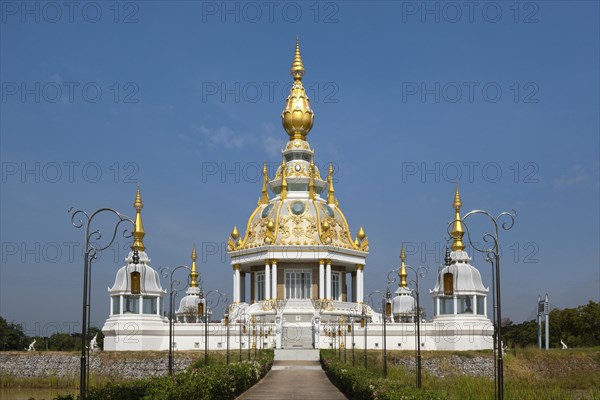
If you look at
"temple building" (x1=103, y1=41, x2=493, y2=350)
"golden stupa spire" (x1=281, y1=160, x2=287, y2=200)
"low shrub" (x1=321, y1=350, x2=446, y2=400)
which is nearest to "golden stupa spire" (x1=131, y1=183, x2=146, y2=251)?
"temple building" (x1=103, y1=41, x2=493, y2=350)

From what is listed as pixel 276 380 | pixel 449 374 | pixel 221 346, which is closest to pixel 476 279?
pixel 449 374

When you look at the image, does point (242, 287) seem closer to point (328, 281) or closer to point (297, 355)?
point (328, 281)

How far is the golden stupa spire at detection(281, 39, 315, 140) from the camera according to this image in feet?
279

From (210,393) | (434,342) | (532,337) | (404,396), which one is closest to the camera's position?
(404,396)

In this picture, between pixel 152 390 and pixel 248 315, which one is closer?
pixel 152 390

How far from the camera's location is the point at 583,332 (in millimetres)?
80438

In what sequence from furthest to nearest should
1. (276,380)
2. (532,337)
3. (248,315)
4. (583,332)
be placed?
(532,337)
(583,332)
(248,315)
(276,380)

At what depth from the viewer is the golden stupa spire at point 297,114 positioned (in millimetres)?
85125

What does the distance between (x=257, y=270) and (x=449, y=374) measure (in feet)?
89.9

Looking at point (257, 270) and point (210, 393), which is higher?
point (257, 270)

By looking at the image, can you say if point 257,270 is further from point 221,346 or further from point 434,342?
point 434,342

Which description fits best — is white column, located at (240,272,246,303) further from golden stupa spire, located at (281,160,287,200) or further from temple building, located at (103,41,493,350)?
golden stupa spire, located at (281,160,287,200)

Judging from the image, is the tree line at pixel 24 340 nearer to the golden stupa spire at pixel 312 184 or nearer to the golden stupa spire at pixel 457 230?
the golden stupa spire at pixel 312 184

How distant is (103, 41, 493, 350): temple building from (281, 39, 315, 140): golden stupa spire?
0.31 feet
